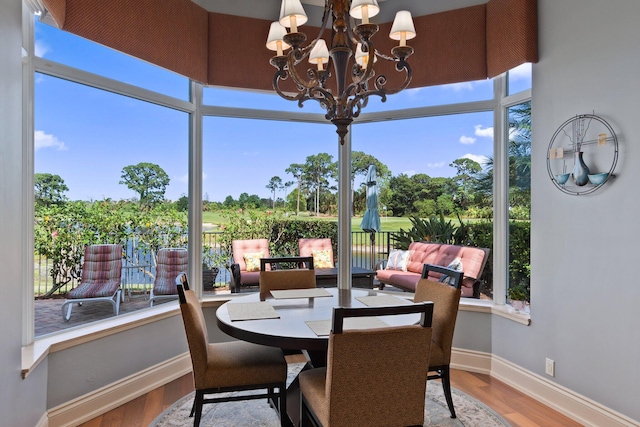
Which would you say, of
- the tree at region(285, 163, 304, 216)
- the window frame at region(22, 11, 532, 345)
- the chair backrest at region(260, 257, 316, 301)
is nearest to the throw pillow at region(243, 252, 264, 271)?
the window frame at region(22, 11, 532, 345)

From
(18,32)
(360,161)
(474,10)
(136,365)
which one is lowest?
(136,365)

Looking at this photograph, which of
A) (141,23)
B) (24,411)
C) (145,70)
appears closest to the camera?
(24,411)

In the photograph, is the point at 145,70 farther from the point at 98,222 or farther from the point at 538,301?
the point at 538,301

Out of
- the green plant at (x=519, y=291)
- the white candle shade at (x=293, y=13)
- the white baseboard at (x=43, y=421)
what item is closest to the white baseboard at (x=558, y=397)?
the green plant at (x=519, y=291)

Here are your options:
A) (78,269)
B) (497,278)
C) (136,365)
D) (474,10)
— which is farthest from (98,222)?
(474,10)

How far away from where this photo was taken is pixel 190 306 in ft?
7.22

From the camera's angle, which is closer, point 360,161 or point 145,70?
point 145,70

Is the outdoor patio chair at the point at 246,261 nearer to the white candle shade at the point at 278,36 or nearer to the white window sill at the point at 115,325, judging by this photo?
the white window sill at the point at 115,325

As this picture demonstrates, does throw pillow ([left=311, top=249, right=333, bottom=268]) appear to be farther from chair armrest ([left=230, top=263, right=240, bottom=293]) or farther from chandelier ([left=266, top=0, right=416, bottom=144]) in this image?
chandelier ([left=266, top=0, right=416, bottom=144])

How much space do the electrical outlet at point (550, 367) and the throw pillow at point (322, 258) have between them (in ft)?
6.81

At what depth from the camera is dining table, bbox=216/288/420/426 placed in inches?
77.5

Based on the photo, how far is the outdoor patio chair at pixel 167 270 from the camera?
3.38 m

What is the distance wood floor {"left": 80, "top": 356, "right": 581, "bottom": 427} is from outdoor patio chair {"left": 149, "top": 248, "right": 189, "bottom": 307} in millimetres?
701

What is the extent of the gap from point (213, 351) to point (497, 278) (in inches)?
98.5
